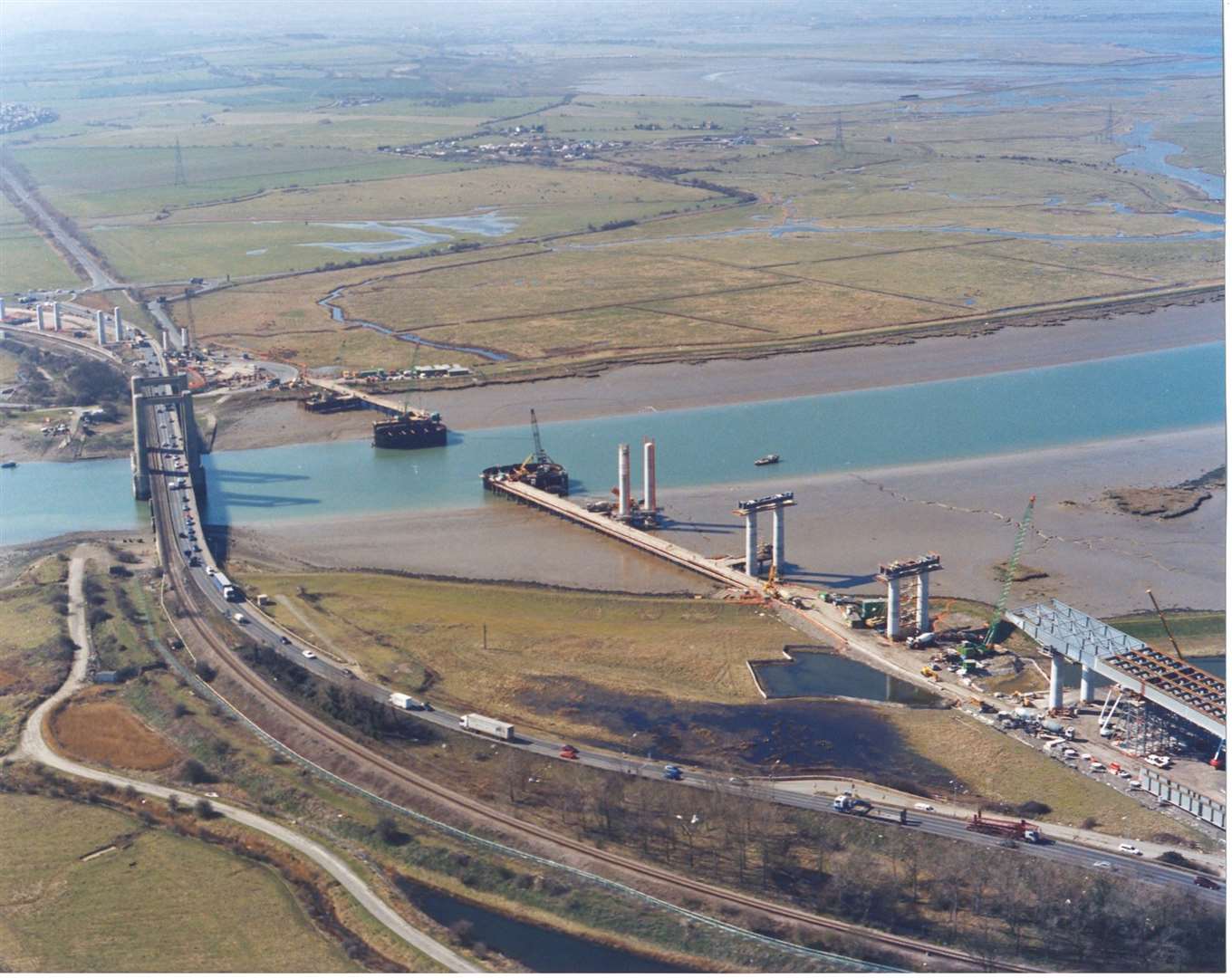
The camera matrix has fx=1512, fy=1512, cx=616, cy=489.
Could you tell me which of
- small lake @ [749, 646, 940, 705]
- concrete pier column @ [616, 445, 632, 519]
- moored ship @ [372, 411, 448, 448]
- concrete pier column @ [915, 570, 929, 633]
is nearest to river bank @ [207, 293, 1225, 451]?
moored ship @ [372, 411, 448, 448]

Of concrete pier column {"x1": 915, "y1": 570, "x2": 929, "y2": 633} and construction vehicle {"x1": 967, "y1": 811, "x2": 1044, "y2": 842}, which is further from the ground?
concrete pier column {"x1": 915, "y1": 570, "x2": 929, "y2": 633}

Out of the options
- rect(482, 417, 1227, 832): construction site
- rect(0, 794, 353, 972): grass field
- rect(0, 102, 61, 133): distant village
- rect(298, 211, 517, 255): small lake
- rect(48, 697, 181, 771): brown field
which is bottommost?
rect(0, 794, 353, 972): grass field

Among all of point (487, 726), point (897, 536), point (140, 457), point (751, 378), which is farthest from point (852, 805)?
point (751, 378)

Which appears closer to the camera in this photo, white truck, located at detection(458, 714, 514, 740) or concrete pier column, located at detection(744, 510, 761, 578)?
white truck, located at detection(458, 714, 514, 740)

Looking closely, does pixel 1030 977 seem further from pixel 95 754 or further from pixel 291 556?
pixel 291 556

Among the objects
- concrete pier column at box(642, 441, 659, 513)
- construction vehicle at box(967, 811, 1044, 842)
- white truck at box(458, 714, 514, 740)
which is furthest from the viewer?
concrete pier column at box(642, 441, 659, 513)

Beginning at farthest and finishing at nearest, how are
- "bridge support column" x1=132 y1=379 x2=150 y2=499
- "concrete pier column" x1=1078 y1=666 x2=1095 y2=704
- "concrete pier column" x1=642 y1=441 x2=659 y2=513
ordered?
"bridge support column" x1=132 y1=379 x2=150 y2=499, "concrete pier column" x1=642 y1=441 x2=659 y2=513, "concrete pier column" x1=1078 y1=666 x2=1095 y2=704

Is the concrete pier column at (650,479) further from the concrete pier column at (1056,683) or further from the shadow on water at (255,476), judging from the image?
the concrete pier column at (1056,683)

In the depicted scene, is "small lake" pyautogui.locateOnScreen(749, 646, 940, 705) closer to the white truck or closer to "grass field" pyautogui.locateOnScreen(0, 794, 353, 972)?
the white truck
